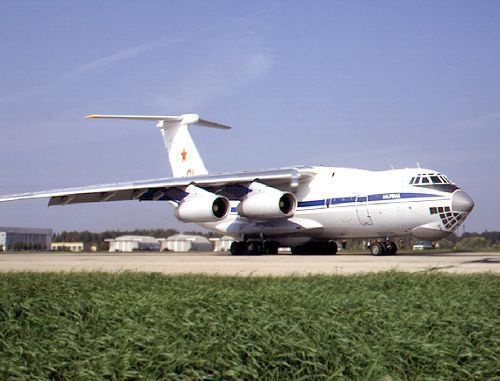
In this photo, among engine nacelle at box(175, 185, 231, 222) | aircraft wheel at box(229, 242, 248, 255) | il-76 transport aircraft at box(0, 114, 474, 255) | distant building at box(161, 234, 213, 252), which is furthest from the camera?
distant building at box(161, 234, 213, 252)

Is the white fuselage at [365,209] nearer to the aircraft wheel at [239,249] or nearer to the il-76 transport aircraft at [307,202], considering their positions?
the il-76 transport aircraft at [307,202]

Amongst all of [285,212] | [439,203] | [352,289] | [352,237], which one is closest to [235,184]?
[285,212]

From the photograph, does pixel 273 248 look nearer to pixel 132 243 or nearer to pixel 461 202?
pixel 461 202

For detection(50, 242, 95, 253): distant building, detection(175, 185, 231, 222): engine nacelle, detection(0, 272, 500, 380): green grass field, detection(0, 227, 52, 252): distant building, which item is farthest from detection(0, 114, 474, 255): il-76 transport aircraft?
detection(50, 242, 95, 253): distant building

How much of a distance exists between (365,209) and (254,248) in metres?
5.42

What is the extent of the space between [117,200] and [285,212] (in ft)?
25.4

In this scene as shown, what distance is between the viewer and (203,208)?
2536 cm

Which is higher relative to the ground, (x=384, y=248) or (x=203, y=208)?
(x=203, y=208)

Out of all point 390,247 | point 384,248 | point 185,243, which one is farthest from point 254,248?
point 185,243

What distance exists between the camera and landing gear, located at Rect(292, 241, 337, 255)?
27.7 meters

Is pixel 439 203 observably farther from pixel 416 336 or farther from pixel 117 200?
pixel 416 336

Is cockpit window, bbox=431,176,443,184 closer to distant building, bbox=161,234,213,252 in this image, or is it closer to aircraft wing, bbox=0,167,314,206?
aircraft wing, bbox=0,167,314,206

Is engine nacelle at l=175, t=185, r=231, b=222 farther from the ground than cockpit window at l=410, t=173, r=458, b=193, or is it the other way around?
cockpit window at l=410, t=173, r=458, b=193

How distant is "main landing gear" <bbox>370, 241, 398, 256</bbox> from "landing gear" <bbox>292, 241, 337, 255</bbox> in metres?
3.14
